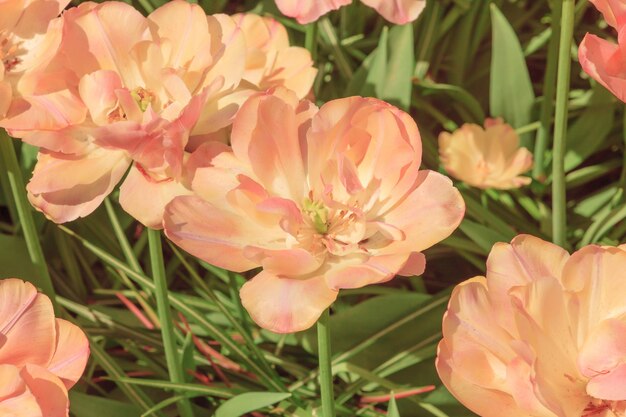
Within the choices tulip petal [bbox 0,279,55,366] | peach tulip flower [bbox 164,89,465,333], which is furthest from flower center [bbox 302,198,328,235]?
tulip petal [bbox 0,279,55,366]

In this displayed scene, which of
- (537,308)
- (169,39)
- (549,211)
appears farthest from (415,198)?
(549,211)

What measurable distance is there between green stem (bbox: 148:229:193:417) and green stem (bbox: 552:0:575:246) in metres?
0.39

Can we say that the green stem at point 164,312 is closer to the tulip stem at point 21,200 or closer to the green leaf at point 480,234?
the tulip stem at point 21,200

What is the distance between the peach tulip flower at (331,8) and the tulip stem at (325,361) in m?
0.32

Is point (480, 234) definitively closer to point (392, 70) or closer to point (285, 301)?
point (392, 70)

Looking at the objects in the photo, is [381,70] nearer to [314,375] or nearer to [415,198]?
[314,375]

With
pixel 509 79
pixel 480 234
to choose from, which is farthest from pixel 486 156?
pixel 480 234

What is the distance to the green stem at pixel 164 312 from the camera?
2.62 feet

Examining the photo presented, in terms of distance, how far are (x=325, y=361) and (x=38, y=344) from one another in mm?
216

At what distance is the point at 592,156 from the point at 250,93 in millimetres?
926

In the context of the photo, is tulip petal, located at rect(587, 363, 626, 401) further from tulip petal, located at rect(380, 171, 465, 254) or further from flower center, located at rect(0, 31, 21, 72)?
flower center, located at rect(0, 31, 21, 72)

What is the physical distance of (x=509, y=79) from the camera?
1.38 m

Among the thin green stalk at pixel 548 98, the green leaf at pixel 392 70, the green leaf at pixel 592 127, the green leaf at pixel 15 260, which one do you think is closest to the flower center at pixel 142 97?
the green leaf at pixel 15 260

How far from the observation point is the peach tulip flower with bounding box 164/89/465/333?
66 cm
